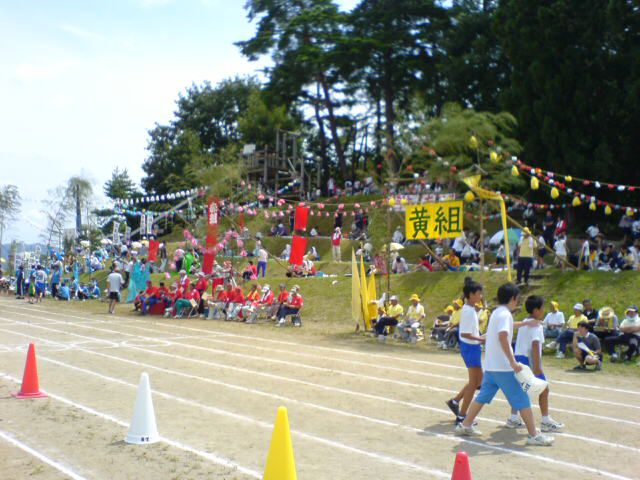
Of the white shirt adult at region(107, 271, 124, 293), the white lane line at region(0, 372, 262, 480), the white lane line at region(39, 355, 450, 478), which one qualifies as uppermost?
the white shirt adult at region(107, 271, 124, 293)

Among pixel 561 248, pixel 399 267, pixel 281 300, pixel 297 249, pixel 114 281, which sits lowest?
pixel 281 300

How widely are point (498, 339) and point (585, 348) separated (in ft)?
Answer: 24.5

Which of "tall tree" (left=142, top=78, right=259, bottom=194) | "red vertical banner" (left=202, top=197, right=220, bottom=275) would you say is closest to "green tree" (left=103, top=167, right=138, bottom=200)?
"tall tree" (left=142, top=78, right=259, bottom=194)

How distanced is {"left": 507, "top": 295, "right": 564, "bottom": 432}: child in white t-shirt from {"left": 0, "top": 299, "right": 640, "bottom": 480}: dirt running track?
218mm

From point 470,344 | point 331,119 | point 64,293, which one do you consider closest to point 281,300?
point 470,344

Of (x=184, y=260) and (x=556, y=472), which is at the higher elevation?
(x=184, y=260)

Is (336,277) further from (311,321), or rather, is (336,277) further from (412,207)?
(412,207)

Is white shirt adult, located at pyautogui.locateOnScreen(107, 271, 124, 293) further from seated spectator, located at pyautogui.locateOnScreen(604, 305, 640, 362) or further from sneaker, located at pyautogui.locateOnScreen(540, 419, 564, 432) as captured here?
sneaker, located at pyautogui.locateOnScreen(540, 419, 564, 432)

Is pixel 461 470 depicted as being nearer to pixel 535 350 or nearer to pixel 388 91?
pixel 535 350

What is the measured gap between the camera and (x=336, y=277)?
2692 centimetres

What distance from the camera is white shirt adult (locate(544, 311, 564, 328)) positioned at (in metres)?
16.9

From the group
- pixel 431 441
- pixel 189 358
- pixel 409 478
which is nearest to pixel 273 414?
pixel 431 441

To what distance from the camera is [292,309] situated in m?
22.2

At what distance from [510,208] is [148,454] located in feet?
89.4
